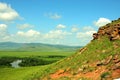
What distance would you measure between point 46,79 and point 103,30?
63.4ft

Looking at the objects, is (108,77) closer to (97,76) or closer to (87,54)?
(97,76)

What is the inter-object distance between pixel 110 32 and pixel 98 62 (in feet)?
38.7

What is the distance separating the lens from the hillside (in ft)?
132

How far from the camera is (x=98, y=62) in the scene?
45312 mm

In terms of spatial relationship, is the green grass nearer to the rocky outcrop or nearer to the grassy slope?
the grassy slope

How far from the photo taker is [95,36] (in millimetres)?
61219

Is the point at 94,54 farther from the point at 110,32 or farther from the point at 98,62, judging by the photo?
the point at 110,32

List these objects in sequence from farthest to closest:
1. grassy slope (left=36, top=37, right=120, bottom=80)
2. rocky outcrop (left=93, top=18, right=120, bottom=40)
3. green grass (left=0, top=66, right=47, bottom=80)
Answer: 1. green grass (left=0, top=66, right=47, bottom=80)
2. rocky outcrop (left=93, top=18, right=120, bottom=40)
3. grassy slope (left=36, top=37, right=120, bottom=80)

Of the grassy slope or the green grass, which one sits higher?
the grassy slope

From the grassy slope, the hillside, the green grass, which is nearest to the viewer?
the hillside

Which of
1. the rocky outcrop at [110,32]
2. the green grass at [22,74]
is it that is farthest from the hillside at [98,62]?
the green grass at [22,74]

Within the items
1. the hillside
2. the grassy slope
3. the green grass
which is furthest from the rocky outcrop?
the green grass

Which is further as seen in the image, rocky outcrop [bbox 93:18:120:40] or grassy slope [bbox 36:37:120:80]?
rocky outcrop [bbox 93:18:120:40]

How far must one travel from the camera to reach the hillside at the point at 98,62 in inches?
1585
